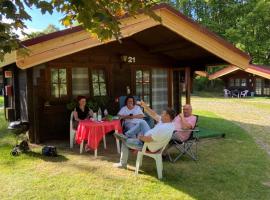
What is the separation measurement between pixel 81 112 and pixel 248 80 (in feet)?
74.4

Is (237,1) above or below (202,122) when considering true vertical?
above

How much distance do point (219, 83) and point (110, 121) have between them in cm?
2788

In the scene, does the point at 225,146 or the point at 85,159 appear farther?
the point at 225,146

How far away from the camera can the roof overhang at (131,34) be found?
6066mm

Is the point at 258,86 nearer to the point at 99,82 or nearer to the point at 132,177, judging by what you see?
the point at 99,82

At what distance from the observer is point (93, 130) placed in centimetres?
605

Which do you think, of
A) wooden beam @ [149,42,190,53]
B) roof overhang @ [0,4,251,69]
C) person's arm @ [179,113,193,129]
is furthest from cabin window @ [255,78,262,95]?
person's arm @ [179,113,193,129]

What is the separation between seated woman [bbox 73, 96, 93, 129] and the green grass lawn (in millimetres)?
624

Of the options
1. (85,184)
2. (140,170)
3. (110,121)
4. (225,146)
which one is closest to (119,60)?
(110,121)

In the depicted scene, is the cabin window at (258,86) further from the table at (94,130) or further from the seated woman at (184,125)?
the table at (94,130)

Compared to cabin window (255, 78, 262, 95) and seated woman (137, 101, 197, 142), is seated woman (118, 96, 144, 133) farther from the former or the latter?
cabin window (255, 78, 262, 95)

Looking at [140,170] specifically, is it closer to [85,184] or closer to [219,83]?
[85,184]

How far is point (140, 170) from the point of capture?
5219mm

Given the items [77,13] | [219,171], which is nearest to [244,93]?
[219,171]
